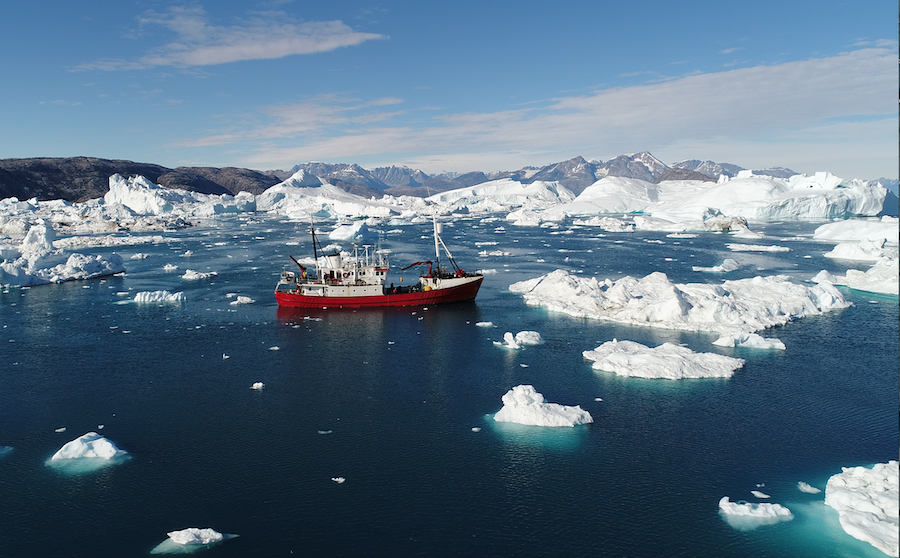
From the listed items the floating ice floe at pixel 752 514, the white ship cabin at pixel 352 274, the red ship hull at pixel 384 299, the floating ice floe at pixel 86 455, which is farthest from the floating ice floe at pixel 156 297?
the floating ice floe at pixel 752 514

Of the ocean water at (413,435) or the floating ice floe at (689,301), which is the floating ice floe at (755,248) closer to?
the ocean water at (413,435)

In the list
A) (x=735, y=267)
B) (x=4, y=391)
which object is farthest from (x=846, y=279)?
(x=4, y=391)

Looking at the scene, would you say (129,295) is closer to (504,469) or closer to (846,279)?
(504,469)

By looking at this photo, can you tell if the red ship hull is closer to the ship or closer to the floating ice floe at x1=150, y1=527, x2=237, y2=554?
the ship

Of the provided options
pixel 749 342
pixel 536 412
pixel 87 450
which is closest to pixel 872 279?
pixel 749 342

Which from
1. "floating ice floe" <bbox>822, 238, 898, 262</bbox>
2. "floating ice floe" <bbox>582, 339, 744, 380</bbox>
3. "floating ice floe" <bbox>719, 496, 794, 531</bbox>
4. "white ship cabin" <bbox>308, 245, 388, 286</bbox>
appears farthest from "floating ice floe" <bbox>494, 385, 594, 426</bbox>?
"floating ice floe" <bbox>822, 238, 898, 262</bbox>

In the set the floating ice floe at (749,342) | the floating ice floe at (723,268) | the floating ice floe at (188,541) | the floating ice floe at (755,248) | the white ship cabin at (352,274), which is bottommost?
the floating ice floe at (188,541)

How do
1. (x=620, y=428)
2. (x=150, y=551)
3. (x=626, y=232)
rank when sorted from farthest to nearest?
(x=626, y=232) → (x=620, y=428) → (x=150, y=551)
